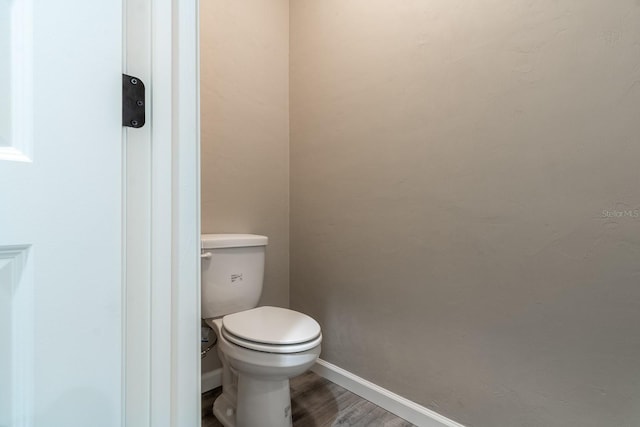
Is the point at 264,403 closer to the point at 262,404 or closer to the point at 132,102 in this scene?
the point at 262,404

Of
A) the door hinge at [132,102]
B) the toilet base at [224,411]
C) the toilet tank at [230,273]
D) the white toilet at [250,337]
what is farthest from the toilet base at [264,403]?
the door hinge at [132,102]

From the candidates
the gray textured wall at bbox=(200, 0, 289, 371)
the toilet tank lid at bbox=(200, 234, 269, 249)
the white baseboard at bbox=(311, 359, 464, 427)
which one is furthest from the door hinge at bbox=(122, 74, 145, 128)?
the white baseboard at bbox=(311, 359, 464, 427)

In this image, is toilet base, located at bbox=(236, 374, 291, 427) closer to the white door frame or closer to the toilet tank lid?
the toilet tank lid

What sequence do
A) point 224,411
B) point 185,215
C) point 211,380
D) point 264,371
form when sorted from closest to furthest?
point 185,215, point 264,371, point 224,411, point 211,380

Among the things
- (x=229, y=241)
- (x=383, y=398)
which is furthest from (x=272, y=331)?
(x=383, y=398)

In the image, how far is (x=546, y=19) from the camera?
0.93 metres

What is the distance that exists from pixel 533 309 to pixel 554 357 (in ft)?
0.50

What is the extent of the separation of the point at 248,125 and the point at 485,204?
124cm

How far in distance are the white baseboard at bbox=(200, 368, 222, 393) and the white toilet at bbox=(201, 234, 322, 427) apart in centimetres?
14

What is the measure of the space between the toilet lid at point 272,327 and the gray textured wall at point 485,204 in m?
0.38

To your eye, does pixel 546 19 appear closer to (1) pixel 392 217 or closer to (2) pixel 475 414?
(1) pixel 392 217

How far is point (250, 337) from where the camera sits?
1.03 metres

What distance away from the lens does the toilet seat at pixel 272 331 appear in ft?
3.31

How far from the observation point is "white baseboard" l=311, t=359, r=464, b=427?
117 cm
